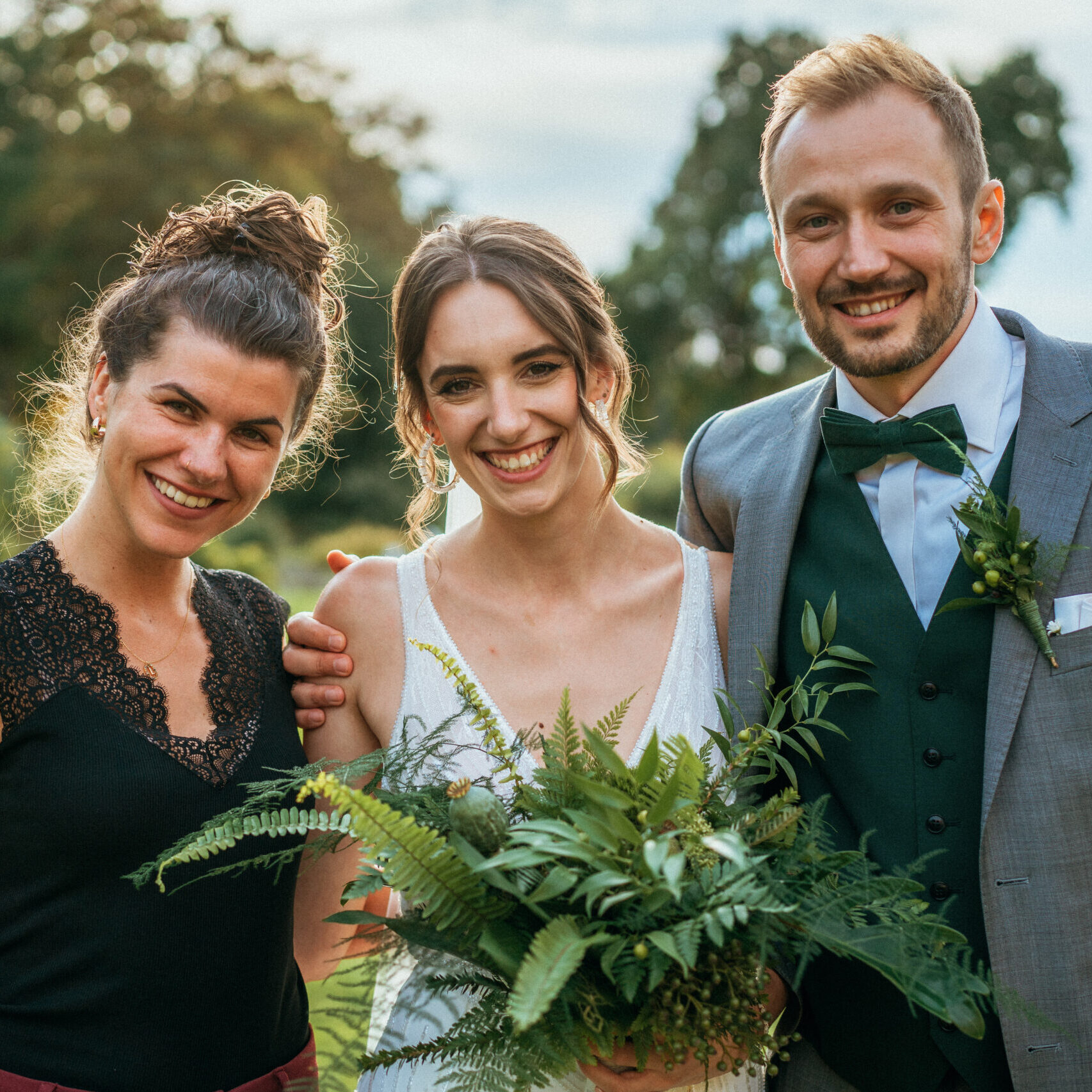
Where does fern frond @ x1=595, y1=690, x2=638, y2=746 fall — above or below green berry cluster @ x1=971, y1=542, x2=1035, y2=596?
below

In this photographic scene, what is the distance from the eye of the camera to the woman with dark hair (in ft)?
A: 7.40

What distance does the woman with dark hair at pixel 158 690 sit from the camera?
7.40 feet

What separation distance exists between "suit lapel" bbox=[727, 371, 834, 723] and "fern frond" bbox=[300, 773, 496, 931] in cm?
95

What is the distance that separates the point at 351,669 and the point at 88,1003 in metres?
0.97

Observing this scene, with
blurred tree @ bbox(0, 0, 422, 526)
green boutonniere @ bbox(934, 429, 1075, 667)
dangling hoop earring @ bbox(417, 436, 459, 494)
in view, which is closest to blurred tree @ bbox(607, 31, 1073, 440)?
blurred tree @ bbox(0, 0, 422, 526)

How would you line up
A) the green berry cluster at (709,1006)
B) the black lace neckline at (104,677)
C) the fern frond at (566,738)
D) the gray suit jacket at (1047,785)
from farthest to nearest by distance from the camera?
the black lace neckline at (104,677)
the gray suit jacket at (1047,785)
the fern frond at (566,738)
the green berry cluster at (709,1006)

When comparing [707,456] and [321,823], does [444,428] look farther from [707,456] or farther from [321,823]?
[321,823]

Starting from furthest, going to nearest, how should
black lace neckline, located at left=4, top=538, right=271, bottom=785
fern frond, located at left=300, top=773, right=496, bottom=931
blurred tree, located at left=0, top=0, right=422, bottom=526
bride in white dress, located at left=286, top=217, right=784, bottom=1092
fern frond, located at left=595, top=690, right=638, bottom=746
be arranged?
blurred tree, located at left=0, top=0, right=422, bottom=526 → bride in white dress, located at left=286, top=217, right=784, bottom=1092 → black lace neckline, located at left=4, top=538, right=271, bottom=785 → fern frond, located at left=595, top=690, right=638, bottom=746 → fern frond, located at left=300, top=773, right=496, bottom=931

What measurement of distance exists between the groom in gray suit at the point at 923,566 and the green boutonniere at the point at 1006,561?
33mm

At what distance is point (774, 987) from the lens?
2402 millimetres

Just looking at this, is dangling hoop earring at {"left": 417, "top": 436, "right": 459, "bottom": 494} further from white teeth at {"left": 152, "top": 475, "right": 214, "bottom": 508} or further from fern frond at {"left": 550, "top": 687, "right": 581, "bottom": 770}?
fern frond at {"left": 550, "top": 687, "right": 581, "bottom": 770}

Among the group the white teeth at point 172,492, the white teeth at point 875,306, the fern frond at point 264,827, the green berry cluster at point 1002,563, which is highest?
the white teeth at point 875,306

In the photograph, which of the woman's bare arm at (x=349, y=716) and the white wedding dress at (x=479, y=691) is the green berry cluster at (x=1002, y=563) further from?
the woman's bare arm at (x=349, y=716)

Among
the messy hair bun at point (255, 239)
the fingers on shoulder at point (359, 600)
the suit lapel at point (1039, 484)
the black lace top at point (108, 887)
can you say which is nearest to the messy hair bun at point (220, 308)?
the messy hair bun at point (255, 239)
